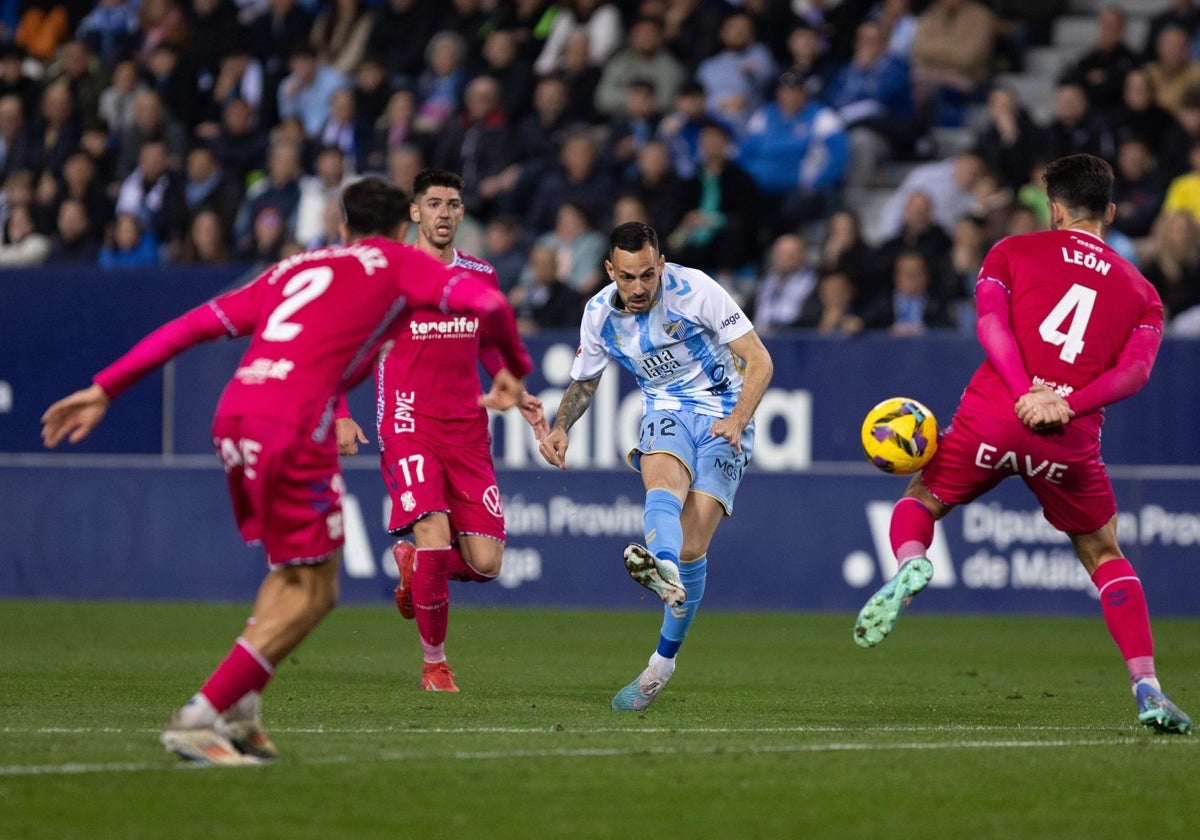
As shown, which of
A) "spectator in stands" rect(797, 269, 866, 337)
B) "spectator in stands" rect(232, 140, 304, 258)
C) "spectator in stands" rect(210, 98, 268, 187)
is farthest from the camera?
"spectator in stands" rect(210, 98, 268, 187)

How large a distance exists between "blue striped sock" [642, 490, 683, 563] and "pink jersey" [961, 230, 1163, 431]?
1.48 meters

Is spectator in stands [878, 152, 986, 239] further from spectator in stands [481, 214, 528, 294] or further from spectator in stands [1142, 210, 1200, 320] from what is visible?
spectator in stands [481, 214, 528, 294]

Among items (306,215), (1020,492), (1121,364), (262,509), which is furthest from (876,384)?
(262,509)

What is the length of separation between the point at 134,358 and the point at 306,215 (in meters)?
12.2

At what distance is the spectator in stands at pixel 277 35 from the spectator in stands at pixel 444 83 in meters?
1.96

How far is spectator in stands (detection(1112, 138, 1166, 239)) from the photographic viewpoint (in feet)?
54.3

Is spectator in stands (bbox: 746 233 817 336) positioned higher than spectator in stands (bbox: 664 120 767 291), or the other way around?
spectator in stands (bbox: 664 120 767 291)

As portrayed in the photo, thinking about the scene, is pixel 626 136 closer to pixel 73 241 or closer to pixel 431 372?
pixel 73 241

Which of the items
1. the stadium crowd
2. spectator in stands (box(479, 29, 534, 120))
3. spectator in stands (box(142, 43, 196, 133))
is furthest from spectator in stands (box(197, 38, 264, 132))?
spectator in stands (box(479, 29, 534, 120))

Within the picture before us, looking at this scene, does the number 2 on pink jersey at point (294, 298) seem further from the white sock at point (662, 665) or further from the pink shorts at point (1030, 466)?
the white sock at point (662, 665)

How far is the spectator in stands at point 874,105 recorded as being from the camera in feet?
60.4

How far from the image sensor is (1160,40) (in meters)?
17.7

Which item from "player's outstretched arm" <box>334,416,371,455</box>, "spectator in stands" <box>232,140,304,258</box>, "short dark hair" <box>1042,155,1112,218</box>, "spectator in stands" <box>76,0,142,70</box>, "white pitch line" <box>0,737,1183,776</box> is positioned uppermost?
"spectator in stands" <box>76,0,142,70</box>

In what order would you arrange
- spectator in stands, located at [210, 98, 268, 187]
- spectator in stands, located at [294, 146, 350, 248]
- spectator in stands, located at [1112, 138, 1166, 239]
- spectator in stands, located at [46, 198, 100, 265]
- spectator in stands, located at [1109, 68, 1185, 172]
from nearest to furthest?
spectator in stands, located at [1112, 138, 1166, 239], spectator in stands, located at [1109, 68, 1185, 172], spectator in stands, located at [294, 146, 350, 248], spectator in stands, located at [46, 198, 100, 265], spectator in stands, located at [210, 98, 268, 187]
